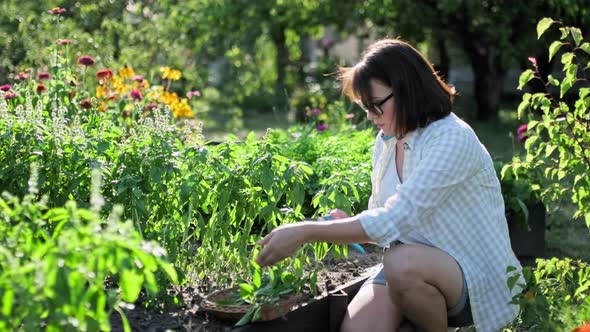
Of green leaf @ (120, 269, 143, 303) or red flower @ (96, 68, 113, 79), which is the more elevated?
red flower @ (96, 68, 113, 79)

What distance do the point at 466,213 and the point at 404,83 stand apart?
473 millimetres

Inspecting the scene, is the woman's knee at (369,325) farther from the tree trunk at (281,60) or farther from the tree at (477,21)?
the tree trunk at (281,60)

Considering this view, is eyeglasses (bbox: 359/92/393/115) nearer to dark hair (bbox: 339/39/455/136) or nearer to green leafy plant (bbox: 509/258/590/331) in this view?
dark hair (bbox: 339/39/455/136)

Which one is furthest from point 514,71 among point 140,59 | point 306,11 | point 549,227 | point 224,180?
point 224,180

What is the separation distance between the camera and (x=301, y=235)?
2434mm

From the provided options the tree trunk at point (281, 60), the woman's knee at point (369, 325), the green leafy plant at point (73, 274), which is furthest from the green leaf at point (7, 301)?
the tree trunk at point (281, 60)

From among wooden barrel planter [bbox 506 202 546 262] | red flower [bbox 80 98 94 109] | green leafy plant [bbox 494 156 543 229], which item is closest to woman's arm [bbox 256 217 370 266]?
red flower [bbox 80 98 94 109]

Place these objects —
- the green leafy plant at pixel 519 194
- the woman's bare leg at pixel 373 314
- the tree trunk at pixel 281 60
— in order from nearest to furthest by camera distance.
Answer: the woman's bare leg at pixel 373 314, the green leafy plant at pixel 519 194, the tree trunk at pixel 281 60

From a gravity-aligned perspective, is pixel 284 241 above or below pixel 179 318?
above

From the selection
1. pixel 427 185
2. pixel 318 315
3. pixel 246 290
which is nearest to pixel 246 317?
pixel 246 290

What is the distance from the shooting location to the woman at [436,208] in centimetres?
266

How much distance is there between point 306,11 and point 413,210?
25.3ft

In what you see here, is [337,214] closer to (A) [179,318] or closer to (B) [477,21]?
(A) [179,318]

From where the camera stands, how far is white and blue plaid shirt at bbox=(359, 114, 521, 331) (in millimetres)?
2619
